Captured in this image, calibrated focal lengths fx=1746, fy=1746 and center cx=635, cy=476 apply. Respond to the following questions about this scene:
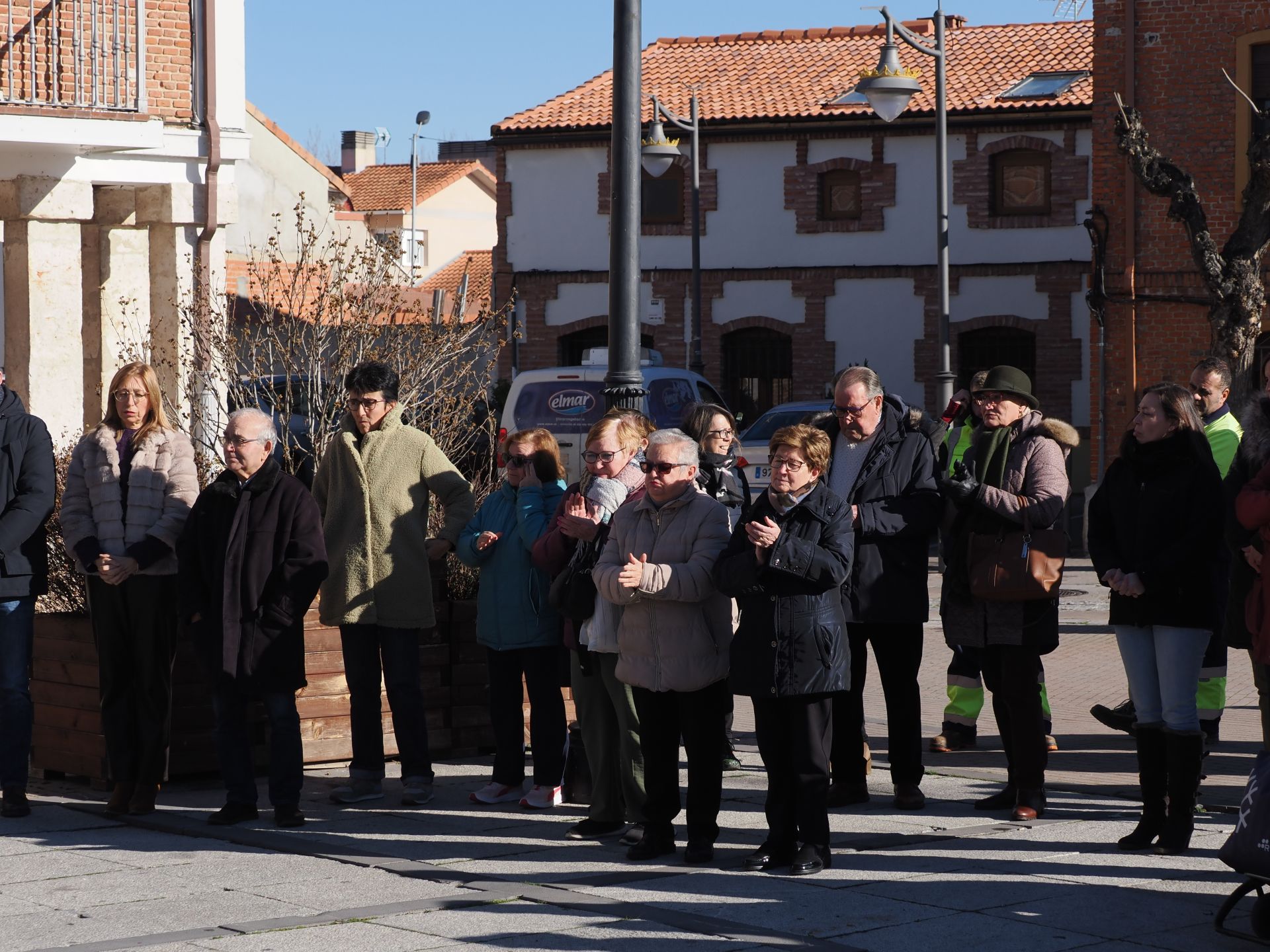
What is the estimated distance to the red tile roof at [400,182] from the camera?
2363 inches

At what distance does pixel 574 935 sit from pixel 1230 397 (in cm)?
1617

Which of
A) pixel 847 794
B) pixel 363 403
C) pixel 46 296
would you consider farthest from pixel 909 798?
pixel 46 296

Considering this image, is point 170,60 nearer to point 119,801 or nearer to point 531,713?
point 119,801

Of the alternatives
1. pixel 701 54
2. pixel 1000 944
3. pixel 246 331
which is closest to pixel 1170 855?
pixel 1000 944

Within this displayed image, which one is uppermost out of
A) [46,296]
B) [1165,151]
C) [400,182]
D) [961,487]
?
[400,182]

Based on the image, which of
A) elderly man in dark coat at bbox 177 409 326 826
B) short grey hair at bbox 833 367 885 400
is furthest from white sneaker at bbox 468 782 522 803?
short grey hair at bbox 833 367 885 400

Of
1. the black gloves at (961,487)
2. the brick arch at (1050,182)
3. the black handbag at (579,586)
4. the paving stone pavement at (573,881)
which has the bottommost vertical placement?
the paving stone pavement at (573,881)

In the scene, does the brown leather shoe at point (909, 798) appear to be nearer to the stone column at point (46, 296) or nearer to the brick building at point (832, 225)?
the stone column at point (46, 296)

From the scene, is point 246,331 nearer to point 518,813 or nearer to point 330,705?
point 330,705

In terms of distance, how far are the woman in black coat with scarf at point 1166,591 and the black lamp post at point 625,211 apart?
3161mm

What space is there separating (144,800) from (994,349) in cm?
2712

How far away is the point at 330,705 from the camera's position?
8.70m

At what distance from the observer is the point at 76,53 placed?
13750 mm

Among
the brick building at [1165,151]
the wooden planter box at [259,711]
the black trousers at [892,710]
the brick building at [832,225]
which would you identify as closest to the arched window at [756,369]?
the brick building at [832,225]
